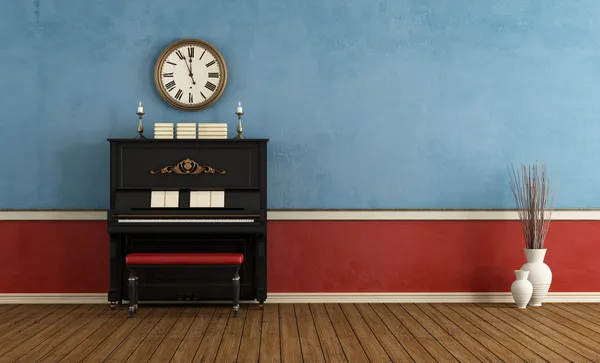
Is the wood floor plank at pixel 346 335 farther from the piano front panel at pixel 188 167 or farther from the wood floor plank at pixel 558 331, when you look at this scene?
the wood floor plank at pixel 558 331

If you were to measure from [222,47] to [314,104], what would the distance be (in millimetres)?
946

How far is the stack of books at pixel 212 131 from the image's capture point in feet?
17.4

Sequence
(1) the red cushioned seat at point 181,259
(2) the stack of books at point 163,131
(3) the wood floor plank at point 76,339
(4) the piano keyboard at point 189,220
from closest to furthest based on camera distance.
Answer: (3) the wood floor plank at point 76,339, (1) the red cushioned seat at point 181,259, (4) the piano keyboard at point 189,220, (2) the stack of books at point 163,131

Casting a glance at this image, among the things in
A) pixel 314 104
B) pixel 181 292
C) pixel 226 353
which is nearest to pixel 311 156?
pixel 314 104

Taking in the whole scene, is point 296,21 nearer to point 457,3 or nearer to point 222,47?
point 222,47

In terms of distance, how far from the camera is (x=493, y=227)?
5.69 m

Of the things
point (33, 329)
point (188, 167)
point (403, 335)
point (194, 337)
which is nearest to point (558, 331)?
point (403, 335)

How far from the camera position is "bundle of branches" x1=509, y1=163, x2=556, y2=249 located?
17.8 ft

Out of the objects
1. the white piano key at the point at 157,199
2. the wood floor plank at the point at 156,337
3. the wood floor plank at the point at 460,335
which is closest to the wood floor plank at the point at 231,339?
the wood floor plank at the point at 156,337

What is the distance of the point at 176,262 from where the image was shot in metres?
4.93

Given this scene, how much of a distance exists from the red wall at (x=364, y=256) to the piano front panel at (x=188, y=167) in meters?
0.63

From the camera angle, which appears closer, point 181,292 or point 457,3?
point 181,292

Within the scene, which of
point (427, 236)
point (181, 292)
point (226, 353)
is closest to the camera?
point (226, 353)

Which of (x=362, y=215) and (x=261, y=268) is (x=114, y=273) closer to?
(x=261, y=268)
